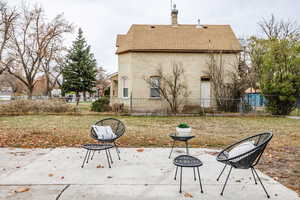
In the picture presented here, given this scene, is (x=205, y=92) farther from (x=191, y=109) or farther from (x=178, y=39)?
(x=178, y=39)

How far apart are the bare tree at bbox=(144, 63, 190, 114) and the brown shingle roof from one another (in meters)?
1.86

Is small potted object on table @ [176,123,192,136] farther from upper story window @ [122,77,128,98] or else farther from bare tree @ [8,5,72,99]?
bare tree @ [8,5,72,99]

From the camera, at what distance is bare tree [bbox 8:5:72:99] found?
2505cm

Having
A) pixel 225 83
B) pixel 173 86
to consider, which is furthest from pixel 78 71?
pixel 225 83

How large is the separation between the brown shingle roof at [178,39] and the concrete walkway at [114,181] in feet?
42.9

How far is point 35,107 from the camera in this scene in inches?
582

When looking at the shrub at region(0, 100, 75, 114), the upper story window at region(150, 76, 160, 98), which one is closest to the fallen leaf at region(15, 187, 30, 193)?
the shrub at region(0, 100, 75, 114)

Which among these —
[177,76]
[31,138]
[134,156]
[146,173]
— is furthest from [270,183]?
[177,76]

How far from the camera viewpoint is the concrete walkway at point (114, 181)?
120 inches

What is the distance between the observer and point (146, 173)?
154 inches

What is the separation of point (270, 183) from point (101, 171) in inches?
120

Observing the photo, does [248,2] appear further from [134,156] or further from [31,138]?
[31,138]

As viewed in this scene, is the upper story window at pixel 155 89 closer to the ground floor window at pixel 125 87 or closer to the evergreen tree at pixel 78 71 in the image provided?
the ground floor window at pixel 125 87

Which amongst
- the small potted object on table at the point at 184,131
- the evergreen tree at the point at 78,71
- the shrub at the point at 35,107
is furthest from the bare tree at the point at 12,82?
the small potted object on table at the point at 184,131
